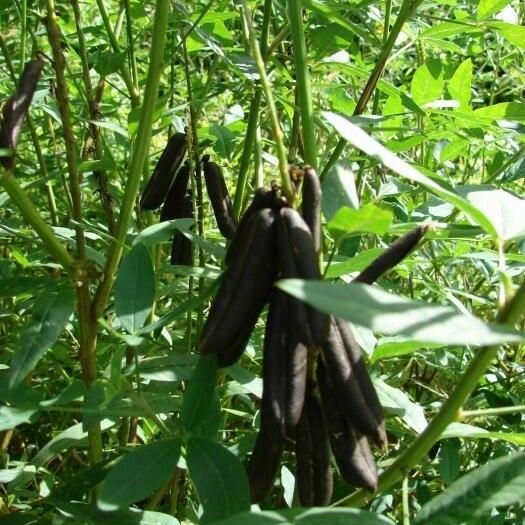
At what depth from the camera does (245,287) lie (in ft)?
2.42

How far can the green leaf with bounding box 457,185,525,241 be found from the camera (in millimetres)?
768

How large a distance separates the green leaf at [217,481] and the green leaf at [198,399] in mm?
42

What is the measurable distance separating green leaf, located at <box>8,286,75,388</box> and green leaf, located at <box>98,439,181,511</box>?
126 millimetres

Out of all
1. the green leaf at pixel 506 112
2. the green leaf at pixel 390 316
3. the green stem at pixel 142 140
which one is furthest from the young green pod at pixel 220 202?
the green leaf at pixel 390 316

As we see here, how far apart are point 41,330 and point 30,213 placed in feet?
0.37

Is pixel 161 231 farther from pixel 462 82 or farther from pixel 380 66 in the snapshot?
pixel 462 82

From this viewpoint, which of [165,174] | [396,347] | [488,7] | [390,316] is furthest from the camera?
[488,7]

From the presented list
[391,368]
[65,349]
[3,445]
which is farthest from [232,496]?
[391,368]

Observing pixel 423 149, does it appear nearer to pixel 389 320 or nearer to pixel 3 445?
pixel 3 445

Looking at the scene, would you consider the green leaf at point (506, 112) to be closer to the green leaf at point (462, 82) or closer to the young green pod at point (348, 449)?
the green leaf at point (462, 82)

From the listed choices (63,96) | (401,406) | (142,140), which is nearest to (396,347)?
(401,406)

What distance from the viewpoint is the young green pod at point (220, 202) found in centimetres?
→ 108

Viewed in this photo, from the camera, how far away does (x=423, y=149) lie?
1795 mm

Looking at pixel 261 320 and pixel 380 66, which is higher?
pixel 380 66
